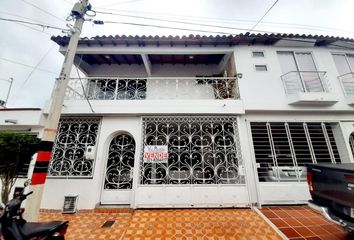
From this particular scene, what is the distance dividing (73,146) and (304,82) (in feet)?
30.3

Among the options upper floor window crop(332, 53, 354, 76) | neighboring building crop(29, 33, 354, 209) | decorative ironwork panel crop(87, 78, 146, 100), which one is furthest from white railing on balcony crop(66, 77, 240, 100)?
upper floor window crop(332, 53, 354, 76)

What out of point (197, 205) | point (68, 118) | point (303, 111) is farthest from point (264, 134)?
point (68, 118)

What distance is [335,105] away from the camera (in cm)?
593

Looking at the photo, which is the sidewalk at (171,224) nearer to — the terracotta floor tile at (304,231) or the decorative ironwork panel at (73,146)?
the terracotta floor tile at (304,231)

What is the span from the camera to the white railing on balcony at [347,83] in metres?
6.19

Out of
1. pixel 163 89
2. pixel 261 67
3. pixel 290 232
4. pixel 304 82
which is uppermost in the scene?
pixel 261 67

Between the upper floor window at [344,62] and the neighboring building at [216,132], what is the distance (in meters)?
0.06

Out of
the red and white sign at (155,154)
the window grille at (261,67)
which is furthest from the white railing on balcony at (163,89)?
the red and white sign at (155,154)

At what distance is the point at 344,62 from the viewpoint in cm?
674

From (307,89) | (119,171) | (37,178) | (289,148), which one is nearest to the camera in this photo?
(37,178)

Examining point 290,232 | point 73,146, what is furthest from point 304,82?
point 73,146

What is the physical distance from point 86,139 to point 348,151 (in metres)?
9.71

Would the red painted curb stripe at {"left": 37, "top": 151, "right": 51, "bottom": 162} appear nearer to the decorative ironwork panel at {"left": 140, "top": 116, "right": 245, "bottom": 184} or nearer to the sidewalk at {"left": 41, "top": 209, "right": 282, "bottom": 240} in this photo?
the sidewalk at {"left": 41, "top": 209, "right": 282, "bottom": 240}

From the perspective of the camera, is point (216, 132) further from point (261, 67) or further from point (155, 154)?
point (261, 67)
